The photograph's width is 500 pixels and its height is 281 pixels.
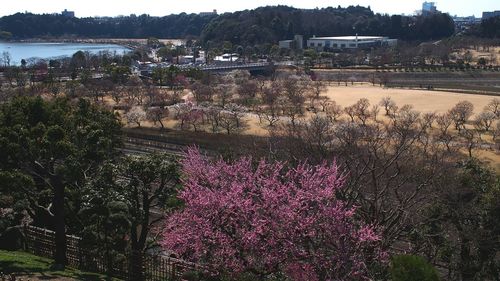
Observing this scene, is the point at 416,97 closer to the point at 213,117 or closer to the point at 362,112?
the point at 362,112

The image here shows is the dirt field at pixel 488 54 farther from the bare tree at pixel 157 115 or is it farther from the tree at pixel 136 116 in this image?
the tree at pixel 136 116

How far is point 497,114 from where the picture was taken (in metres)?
35.3

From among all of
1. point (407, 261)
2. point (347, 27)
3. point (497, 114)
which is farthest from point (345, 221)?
point (347, 27)

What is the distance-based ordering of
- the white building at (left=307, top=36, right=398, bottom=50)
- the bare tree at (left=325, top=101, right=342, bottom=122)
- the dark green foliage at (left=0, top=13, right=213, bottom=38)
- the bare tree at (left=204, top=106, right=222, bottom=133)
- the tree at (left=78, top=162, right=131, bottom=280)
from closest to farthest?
the tree at (left=78, top=162, right=131, bottom=280), the bare tree at (left=204, top=106, right=222, bottom=133), the bare tree at (left=325, top=101, right=342, bottom=122), the white building at (left=307, top=36, right=398, bottom=50), the dark green foliage at (left=0, top=13, right=213, bottom=38)

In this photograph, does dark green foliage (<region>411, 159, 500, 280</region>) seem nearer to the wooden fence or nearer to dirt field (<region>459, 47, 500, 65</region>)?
the wooden fence

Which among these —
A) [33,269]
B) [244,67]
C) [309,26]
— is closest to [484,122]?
[33,269]

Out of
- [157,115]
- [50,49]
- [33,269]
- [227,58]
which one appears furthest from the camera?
[50,49]

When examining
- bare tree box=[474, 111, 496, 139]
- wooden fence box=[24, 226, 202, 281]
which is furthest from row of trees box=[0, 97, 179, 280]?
bare tree box=[474, 111, 496, 139]

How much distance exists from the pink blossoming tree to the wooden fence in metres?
0.88

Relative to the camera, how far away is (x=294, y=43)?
3952 inches

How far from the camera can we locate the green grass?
10539 millimetres

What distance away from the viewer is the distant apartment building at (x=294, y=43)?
328ft

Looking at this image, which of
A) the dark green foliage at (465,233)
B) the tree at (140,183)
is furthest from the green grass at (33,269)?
the dark green foliage at (465,233)

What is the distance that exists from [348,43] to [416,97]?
185ft
